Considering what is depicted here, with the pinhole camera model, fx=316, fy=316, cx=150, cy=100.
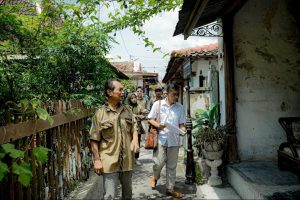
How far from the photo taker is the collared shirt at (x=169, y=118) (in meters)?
5.77

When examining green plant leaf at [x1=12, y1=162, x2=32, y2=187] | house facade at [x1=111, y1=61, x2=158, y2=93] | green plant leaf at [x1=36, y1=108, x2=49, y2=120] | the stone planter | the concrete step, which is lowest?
the concrete step

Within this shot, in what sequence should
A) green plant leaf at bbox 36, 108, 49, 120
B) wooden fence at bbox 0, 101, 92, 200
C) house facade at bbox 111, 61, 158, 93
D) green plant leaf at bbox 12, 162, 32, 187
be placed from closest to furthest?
1. green plant leaf at bbox 12, 162, 32, 187
2. green plant leaf at bbox 36, 108, 49, 120
3. wooden fence at bbox 0, 101, 92, 200
4. house facade at bbox 111, 61, 158, 93

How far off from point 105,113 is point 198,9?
2.04 metres

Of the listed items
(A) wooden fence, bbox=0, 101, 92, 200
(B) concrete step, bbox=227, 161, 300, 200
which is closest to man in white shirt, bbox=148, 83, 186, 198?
(B) concrete step, bbox=227, 161, 300, 200

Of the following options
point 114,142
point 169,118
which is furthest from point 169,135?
point 114,142

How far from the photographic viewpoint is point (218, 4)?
18.5 ft

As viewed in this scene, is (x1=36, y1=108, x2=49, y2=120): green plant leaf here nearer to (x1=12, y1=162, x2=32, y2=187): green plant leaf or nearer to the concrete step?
(x1=12, y1=162, x2=32, y2=187): green plant leaf

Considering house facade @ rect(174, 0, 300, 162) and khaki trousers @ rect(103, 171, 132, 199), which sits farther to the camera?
house facade @ rect(174, 0, 300, 162)

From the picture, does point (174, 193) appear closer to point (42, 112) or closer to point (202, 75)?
point (42, 112)

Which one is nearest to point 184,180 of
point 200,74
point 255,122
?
point 255,122

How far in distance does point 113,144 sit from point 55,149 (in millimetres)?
970

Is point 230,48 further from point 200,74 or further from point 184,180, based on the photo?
point 200,74

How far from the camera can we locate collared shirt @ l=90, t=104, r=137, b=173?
3912 millimetres

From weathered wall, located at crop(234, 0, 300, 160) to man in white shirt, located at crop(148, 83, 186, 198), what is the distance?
138cm
